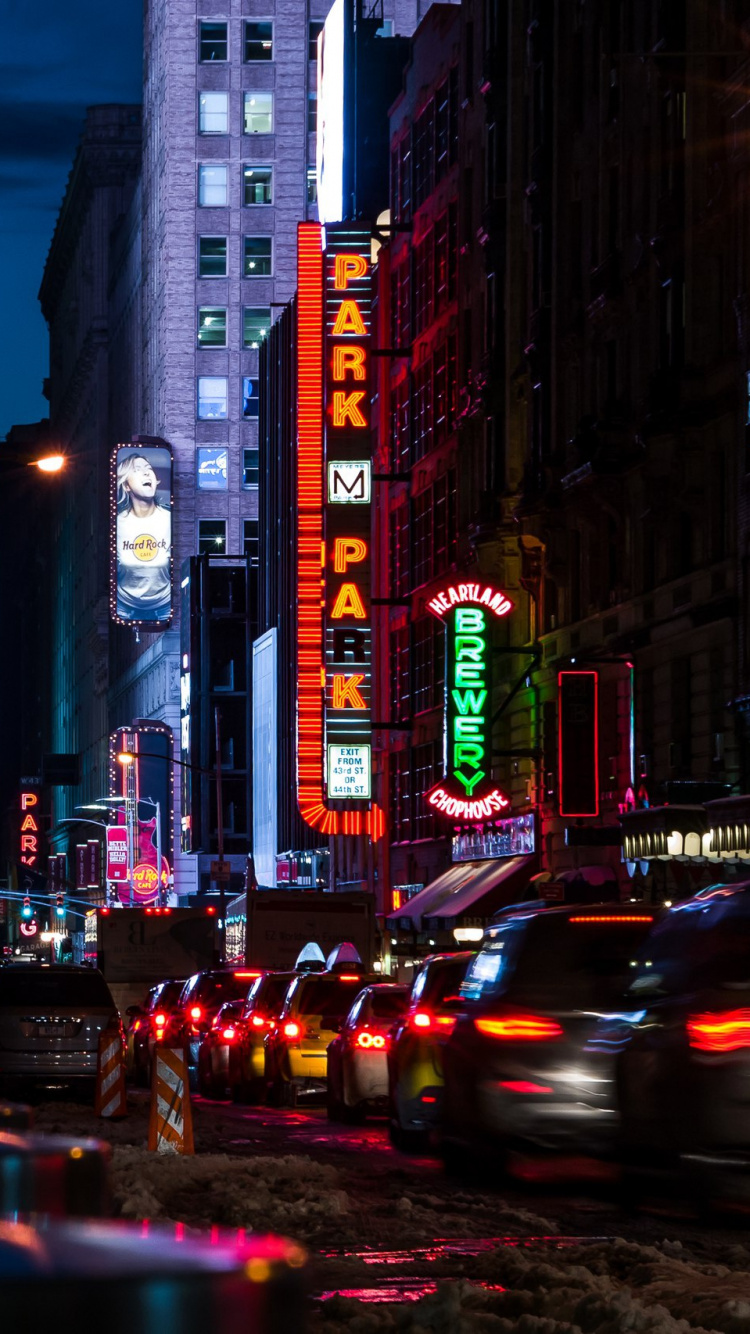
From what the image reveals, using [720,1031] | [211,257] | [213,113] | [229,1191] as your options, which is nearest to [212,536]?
[211,257]

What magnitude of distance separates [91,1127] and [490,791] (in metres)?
25.4

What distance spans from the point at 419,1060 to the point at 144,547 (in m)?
102

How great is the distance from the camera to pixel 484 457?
52031 millimetres

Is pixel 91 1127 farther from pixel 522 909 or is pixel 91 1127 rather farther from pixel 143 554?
pixel 143 554

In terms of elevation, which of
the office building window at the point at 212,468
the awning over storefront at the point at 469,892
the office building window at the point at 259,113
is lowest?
the awning over storefront at the point at 469,892

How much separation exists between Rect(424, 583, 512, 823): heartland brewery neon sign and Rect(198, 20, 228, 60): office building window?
80385mm

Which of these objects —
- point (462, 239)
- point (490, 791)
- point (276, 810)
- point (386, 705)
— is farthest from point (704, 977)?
point (276, 810)

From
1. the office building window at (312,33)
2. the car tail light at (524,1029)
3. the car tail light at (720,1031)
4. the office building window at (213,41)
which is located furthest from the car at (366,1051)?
the office building window at (213,41)

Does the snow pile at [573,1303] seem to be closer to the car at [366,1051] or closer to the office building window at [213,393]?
the car at [366,1051]

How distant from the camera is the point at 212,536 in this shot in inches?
4754

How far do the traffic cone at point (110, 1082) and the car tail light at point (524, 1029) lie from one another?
9665 mm

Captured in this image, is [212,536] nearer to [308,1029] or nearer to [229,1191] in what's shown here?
[308,1029]

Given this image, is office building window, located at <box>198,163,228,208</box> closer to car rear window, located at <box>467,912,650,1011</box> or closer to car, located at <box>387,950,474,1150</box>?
car, located at <box>387,950,474,1150</box>

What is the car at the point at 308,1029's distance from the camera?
28.5 meters
